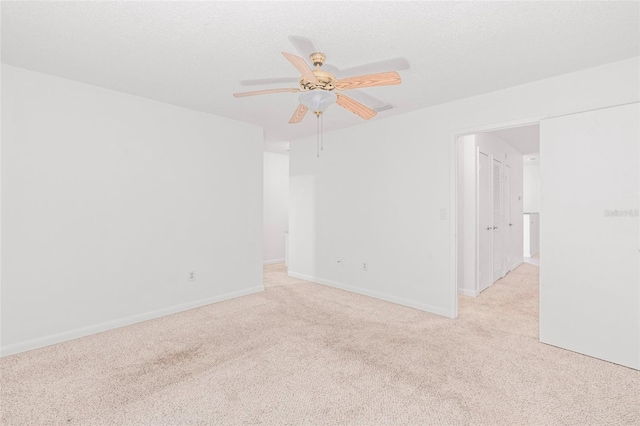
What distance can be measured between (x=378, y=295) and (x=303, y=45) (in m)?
3.22

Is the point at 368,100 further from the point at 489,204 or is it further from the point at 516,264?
the point at 516,264

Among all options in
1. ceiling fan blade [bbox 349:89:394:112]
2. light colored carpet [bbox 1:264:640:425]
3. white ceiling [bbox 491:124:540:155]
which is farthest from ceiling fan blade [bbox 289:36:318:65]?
white ceiling [bbox 491:124:540:155]

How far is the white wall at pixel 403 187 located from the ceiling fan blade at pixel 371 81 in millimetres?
1741

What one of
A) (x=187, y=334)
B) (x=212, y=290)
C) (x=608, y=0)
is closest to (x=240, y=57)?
(x=608, y=0)

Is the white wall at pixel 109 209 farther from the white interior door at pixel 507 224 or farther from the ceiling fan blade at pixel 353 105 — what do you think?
the white interior door at pixel 507 224

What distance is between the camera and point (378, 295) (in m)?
4.18

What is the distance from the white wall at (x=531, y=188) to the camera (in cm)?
860

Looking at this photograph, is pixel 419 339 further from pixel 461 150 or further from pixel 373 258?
pixel 461 150

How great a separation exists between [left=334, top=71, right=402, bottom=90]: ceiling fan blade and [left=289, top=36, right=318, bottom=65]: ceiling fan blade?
1.26ft

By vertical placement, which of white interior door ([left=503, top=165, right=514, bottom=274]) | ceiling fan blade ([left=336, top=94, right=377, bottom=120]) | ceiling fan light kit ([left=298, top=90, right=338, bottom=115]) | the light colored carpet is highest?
ceiling fan blade ([left=336, top=94, right=377, bottom=120])

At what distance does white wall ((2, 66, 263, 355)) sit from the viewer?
2637mm

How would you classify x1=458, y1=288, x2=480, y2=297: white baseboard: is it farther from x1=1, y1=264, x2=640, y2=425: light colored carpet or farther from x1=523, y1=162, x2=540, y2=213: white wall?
x1=523, y1=162, x2=540, y2=213: white wall

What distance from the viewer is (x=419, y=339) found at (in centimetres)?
285

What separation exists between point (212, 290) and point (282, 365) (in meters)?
1.98
